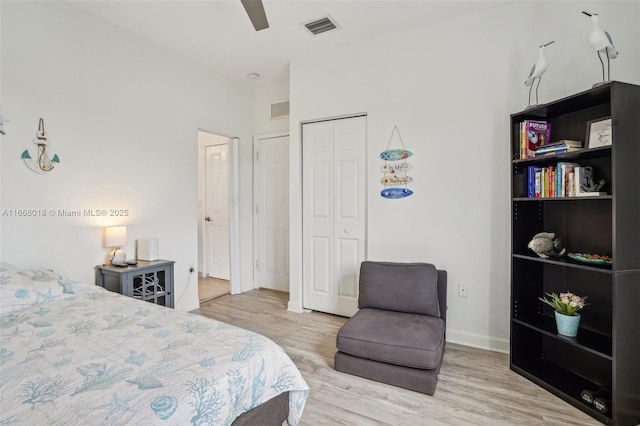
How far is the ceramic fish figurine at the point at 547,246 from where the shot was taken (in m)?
2.14

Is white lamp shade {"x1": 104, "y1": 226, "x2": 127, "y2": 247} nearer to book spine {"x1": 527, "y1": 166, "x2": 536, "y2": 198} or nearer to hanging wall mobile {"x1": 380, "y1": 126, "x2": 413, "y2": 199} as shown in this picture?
hanging wall mobile {"x1": 380, "y1": 126, "x2": 413, "y2": 199}

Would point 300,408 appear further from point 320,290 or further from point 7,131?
point 7,131

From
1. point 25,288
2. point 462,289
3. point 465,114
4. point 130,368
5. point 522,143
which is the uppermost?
point 465,114

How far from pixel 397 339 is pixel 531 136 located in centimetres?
172

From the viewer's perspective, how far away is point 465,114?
107 inches

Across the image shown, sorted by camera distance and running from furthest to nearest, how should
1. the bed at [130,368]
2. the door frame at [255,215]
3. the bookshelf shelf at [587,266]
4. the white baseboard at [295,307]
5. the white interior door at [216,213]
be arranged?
the white interior door at [216,213]
the door frame at [255,215]
the white baseboard at [295,307]
the bookshelf shelf at [587,266]
the bed at [130,368]

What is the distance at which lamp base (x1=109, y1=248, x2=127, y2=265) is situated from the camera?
2766 mm

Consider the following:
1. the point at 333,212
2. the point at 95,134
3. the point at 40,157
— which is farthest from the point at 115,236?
the point at 333,212

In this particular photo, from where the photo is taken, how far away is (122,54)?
2.96 metres

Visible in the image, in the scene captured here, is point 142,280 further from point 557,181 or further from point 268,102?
point 557,181

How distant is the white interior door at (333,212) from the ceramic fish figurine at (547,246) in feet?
4.88

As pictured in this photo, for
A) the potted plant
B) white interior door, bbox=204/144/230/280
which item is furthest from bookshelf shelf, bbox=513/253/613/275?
white interior door, bbox=204/144/230/280

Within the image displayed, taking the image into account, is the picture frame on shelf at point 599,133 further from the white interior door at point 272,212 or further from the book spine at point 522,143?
the white interior door at point 272,212

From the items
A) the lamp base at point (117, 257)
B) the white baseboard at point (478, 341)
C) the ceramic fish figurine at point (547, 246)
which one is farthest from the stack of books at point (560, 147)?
the lamp base at point (117, 257)
